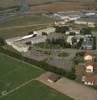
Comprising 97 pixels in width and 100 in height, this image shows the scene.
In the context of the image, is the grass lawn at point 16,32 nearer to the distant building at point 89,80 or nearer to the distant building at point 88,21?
the distant building at point 88,21

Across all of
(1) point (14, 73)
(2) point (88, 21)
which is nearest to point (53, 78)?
(1) point (14, 73)

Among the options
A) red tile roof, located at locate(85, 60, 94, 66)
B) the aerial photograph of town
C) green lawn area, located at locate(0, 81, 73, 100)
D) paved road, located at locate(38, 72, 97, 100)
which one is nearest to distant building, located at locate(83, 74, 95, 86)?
the aerial photograph of town

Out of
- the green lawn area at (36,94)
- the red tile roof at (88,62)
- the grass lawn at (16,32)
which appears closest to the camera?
the green lawn area at (36,94)

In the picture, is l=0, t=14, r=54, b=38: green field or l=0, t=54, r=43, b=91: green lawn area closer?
l=0, t=54, r=43, b=91: green lawn area

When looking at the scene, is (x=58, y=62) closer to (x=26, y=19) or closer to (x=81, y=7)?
(x=26, y=19)

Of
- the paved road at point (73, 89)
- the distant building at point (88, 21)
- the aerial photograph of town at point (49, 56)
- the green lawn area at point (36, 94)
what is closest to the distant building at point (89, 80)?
the aerial photograph of town at point (49, 56)

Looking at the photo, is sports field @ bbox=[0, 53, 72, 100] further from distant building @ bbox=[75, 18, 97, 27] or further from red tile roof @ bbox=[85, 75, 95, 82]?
distant building @ bbox=[75, 18, 97, 27]

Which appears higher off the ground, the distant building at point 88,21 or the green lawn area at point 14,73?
the distant building at point 88,21

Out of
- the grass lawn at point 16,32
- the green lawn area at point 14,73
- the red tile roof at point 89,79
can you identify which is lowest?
the green lawn area at point 14,73
